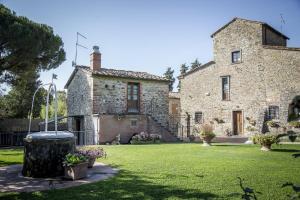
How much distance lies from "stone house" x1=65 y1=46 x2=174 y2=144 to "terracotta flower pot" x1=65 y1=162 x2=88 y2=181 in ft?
41.3

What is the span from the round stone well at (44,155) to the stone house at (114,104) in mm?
12213

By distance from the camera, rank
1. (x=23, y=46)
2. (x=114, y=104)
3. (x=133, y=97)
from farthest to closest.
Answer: (x=133, y=97)
(x=114, y=104)
(x=23, y=46)

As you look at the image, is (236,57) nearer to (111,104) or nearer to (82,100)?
(111,104)

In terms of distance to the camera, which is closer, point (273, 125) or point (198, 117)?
point (273, 125)

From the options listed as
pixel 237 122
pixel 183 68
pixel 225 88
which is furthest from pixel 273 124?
pixel 183 68

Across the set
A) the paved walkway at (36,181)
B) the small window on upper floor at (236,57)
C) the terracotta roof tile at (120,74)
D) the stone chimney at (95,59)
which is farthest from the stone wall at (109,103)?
the paved walkway at (36,181)

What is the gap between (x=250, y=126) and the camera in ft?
73.8

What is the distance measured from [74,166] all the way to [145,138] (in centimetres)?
1380

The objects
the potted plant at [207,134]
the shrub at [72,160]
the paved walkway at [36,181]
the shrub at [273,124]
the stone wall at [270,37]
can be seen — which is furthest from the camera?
the stone wall at [270,37]

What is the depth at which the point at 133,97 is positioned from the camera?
2311 cm

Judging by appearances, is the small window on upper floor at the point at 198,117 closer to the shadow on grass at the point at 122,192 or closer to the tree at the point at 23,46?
the tree at the point at 23,46

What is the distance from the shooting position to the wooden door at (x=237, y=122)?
76.6 feet

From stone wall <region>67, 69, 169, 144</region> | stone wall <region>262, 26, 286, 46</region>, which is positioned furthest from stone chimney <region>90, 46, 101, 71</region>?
stone wall <region>262, 26, 286, 46</region>

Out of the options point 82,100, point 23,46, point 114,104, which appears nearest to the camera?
point 23,46
